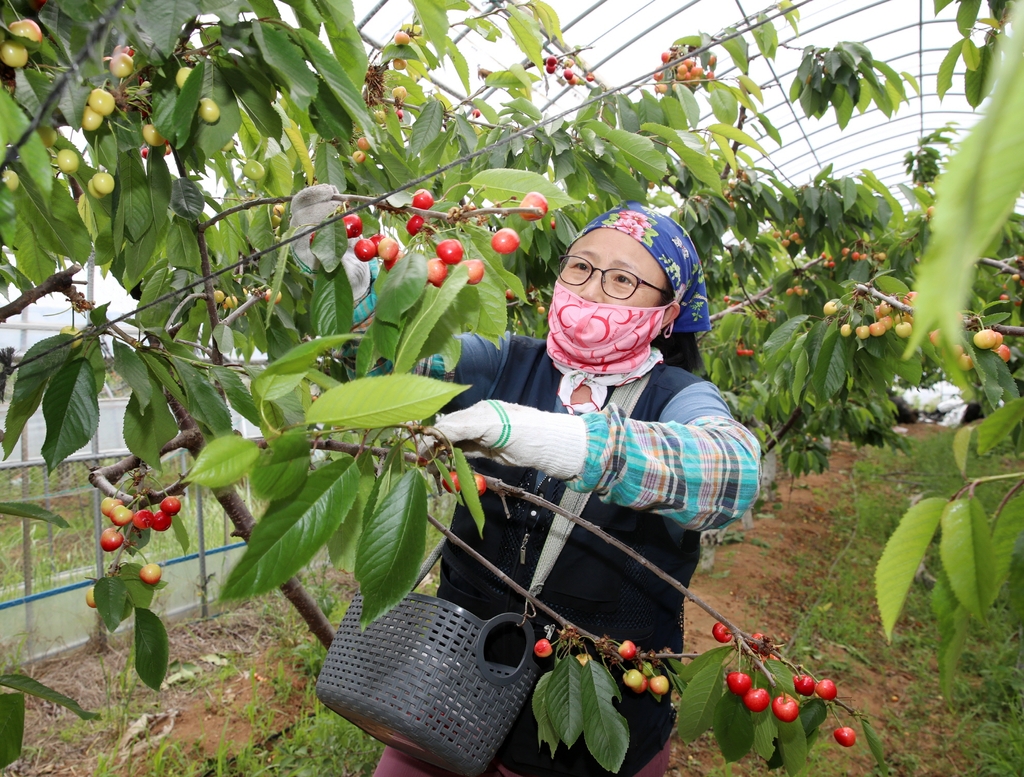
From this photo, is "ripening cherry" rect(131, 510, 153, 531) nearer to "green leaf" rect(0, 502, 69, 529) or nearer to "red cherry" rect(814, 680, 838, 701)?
"green leaf" rect(0, 502, 69, 529)

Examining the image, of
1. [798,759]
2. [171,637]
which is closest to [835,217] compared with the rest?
[798,759]

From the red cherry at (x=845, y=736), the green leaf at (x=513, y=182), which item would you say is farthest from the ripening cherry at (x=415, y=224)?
the red cherry at (x=845, y=736)

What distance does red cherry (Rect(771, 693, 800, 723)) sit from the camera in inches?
42.0

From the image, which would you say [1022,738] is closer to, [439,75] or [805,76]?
[805,76]

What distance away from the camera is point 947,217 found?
0.23m

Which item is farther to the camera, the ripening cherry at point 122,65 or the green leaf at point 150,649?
the green leaf at point 150,649

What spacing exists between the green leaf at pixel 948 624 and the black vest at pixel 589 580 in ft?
2.76

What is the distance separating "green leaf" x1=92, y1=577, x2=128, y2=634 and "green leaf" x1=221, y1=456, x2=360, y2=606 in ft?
2.43

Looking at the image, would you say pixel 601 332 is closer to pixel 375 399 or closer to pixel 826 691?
pixel 826 691

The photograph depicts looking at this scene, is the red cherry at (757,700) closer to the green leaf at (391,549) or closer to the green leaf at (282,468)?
the green leaf at (391,549)

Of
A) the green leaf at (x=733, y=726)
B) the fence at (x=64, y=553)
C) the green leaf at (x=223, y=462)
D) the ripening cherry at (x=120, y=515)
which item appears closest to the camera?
the green leaf at (x=223, y=462)

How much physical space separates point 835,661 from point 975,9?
400 cm

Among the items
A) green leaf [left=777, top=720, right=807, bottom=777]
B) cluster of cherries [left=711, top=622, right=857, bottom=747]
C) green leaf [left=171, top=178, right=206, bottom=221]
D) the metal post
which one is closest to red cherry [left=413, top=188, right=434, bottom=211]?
green leaf [left=171, top=178, right=206, bottom=221]

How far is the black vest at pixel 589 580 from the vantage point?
4.96 feet
